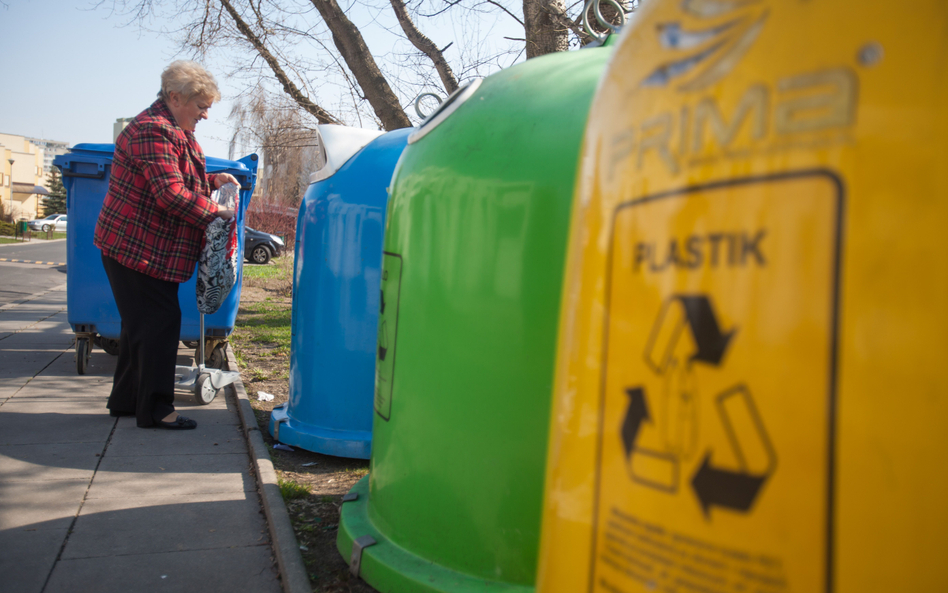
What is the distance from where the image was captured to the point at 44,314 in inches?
340

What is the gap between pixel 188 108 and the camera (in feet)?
11.7

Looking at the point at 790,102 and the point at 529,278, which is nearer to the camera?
the point at 790,102

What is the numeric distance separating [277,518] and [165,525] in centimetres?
45

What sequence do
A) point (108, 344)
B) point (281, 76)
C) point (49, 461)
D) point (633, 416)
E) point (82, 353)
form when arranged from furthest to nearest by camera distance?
point (281, 76) → point (108, 344) → point (82, 353) → point (49, 461) → point (633, 416)

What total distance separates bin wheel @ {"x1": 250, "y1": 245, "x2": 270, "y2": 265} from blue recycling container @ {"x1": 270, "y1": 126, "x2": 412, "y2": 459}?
768 inches

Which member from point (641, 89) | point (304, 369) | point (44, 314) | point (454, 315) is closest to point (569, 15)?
point (304, 369)

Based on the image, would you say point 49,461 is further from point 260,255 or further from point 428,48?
point 260,255

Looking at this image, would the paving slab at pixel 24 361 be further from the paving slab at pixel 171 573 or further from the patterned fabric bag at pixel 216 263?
the paving slab at pixel 171 573

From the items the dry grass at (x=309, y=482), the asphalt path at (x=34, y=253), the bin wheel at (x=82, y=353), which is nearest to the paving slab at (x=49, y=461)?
the dry grass at (x=309, y=482)

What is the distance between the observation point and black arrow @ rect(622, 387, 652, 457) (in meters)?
0.78

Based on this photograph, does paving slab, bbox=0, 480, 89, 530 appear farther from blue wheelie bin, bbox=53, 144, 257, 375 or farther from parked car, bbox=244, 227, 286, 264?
parked car, bbox=244, 227, 286, 264

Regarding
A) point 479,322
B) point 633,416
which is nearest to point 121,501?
point 479,322

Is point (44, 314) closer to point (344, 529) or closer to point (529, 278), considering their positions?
point (344, 529)

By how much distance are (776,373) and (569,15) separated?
6477 millimetres
